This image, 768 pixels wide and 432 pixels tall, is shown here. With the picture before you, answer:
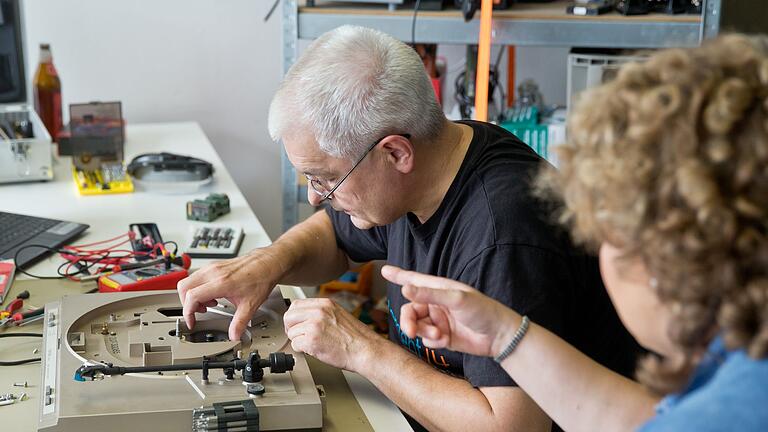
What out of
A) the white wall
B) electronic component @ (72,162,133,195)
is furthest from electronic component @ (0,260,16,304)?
the white wall

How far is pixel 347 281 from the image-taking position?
3.04 metres

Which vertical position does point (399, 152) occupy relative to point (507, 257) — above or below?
above

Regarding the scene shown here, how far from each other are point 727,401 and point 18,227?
1596mm

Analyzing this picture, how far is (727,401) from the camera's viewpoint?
0.74m

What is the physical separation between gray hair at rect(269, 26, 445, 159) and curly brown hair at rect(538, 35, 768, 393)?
627 millimetres

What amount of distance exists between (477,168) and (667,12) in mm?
1129

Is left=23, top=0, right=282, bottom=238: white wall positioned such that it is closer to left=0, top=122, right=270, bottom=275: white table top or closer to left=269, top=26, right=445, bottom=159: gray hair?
left=0, top=122, right=270, bottom=275: white table top

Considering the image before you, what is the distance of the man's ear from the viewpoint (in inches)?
56.0

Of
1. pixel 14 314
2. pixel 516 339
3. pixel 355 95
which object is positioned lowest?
pixel 14 314

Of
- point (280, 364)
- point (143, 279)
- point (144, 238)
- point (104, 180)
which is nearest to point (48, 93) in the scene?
point (104, 180)

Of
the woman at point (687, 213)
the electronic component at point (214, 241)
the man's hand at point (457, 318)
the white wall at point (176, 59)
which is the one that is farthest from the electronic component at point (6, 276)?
the white wall at point (176, 59)

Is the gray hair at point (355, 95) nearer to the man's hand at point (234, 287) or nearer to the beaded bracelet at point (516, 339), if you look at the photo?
the man's hand at point (234, 287)

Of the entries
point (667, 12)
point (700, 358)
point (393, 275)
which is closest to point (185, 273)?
point (393, 275)

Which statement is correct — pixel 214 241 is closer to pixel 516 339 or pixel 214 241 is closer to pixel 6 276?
pixel 6 276
